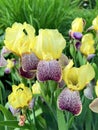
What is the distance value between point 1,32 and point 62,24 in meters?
0.49

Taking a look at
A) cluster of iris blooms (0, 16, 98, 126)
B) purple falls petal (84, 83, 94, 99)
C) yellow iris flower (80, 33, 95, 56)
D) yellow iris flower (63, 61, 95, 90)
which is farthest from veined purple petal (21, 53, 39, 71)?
yellow iris flower (80, 33, 95, 56)

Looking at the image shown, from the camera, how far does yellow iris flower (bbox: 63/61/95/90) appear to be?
1.27 m

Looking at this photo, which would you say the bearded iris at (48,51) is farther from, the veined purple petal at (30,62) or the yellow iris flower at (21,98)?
the yellow iris flower at (21,98)

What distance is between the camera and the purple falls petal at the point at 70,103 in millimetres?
1244

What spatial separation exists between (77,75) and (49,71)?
11cm

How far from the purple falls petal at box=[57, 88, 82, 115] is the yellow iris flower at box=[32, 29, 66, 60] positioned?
0.43ft

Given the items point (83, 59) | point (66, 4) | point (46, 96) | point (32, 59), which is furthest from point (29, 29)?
point (66, 4)

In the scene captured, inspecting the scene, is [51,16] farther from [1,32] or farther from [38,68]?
[38,68]

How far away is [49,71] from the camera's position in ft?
4.08

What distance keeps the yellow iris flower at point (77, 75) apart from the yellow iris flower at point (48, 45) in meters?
0.06

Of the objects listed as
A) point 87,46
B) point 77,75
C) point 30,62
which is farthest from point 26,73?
point 87,46

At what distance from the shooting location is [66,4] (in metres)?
3.28

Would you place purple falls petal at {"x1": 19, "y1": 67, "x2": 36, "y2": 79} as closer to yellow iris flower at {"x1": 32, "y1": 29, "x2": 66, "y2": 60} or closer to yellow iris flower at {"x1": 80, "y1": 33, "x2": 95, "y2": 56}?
yellow iris flower at {"x1": 32, "y1": 29, "x2": 66, "y2": 60}

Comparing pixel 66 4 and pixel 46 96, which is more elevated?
pixel 66 4
